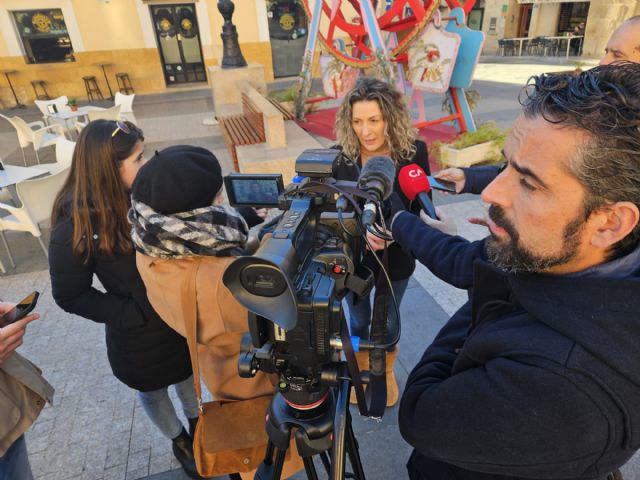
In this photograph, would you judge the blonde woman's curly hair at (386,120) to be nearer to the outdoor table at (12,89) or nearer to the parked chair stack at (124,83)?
the parked chair stack at (124,83)

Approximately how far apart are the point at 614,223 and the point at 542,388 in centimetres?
36

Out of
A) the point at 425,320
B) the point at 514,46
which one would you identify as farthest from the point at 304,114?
the point at 514,46

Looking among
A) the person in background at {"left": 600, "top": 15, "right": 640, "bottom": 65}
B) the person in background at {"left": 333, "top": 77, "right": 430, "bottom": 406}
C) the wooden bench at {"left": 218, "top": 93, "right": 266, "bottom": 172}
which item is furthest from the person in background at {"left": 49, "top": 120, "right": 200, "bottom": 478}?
the wooden bench at {"left": 218, "top": 93, "right": 266, "bottom": 172}

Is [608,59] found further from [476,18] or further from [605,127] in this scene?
[476,18]

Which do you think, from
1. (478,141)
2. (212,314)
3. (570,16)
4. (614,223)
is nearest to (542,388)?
(614,223)

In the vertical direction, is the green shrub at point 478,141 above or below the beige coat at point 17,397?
below

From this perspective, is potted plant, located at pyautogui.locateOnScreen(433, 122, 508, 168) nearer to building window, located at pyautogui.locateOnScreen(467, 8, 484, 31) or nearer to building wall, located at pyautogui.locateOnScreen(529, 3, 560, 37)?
building wall, located at pyautogui.locateOnScreen(529, 3, 560, 37)

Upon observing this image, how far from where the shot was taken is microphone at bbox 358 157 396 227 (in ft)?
3.42

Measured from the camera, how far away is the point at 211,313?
1323 mm

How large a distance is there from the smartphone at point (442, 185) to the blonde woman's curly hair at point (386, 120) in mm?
421

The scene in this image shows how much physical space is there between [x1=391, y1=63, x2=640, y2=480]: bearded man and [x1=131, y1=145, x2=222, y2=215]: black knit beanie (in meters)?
0.92

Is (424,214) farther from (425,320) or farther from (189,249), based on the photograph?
(425,320)

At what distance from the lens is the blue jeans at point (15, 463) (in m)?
1.54

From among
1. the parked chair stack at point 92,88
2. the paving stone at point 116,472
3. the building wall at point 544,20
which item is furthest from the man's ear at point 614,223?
the building wall at point 544,20
